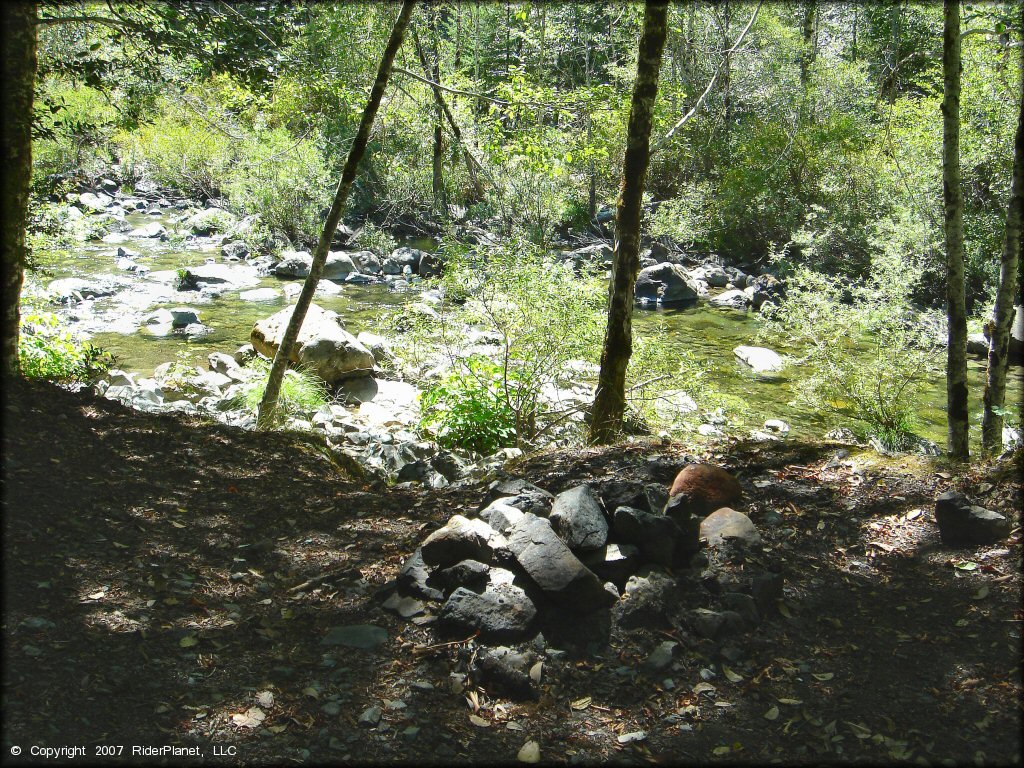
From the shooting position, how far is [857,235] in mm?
19719

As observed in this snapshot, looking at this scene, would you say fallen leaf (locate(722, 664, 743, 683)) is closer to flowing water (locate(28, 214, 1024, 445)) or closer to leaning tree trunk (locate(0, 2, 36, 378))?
leaning tree trunk (locate(0, 2, 36, 378))

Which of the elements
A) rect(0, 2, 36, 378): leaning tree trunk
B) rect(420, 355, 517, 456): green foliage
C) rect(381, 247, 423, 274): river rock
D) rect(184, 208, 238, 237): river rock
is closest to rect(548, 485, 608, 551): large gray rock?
rect(420, 355, 517, 456): green foliage

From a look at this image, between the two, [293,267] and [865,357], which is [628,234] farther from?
[293,267]

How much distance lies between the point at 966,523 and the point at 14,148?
6275 millimetres

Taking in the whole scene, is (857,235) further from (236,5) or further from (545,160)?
(236,5)

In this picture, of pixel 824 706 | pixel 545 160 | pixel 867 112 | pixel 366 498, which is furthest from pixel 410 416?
pixel 867 112

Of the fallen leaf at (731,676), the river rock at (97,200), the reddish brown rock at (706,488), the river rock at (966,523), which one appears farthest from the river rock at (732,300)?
the river rock at (97,200)

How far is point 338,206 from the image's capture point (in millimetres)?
6398

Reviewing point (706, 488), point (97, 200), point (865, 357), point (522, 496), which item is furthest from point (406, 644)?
point (97, 200)

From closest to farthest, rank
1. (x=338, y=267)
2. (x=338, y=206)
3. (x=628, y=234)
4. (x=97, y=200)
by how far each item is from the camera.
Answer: (x=628, y=234) → (x=338, y=206) → (x=338, y=267) → (x=97, y=200)

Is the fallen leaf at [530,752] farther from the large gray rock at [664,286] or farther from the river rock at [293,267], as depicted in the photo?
the river rock at [293,267]

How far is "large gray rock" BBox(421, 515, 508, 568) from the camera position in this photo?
342cm

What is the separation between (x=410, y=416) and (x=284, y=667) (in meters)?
6.65

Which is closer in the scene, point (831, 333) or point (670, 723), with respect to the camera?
point (670, 723)
